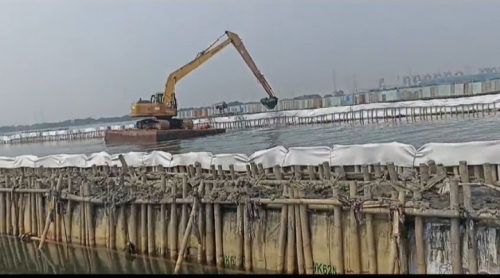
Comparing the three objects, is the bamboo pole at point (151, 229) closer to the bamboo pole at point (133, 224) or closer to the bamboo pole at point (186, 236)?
the bamboo pole at point (133, 224)

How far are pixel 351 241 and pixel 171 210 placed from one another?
5.36 m

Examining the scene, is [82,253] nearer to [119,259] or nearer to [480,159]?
[119,259]

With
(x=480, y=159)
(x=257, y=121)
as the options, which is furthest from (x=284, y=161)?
(x=257, y=121)

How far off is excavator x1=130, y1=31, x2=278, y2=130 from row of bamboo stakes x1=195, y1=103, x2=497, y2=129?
695 inches

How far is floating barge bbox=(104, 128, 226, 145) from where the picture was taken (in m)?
56.8

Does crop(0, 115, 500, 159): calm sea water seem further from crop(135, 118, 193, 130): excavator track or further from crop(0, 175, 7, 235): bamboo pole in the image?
crop(0, 175, 7, 235): bamboo pole

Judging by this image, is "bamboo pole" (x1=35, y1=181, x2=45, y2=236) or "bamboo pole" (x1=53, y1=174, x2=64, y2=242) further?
"bamboo pole" (x1=35, y1=181, x2=45, y2=236)

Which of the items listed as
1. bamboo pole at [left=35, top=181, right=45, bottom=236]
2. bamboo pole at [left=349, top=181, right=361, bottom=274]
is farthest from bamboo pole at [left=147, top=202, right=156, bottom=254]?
bamboo pole at [left=349, top=181, right=361, bottom=274]

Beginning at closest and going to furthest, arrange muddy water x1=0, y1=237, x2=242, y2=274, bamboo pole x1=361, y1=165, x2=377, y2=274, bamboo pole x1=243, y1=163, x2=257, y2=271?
bamboo pole x1=361, y1=165, x2=377, y2=274 < bamboo pole x1=243, y1=163, x2=257, y2=271 < muddy water x1=0, y1=237, x2=242, y2=274

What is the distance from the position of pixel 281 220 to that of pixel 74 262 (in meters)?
7.30

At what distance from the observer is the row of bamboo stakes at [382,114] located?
6300 centimetres

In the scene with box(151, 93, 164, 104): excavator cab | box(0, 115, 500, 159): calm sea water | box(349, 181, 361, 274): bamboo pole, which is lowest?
box(349, 181, 361, 274): bamboo pole

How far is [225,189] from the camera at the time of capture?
1273 cm

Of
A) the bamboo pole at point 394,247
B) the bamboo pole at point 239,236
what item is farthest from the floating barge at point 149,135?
the bamboo pole at point 394,247
